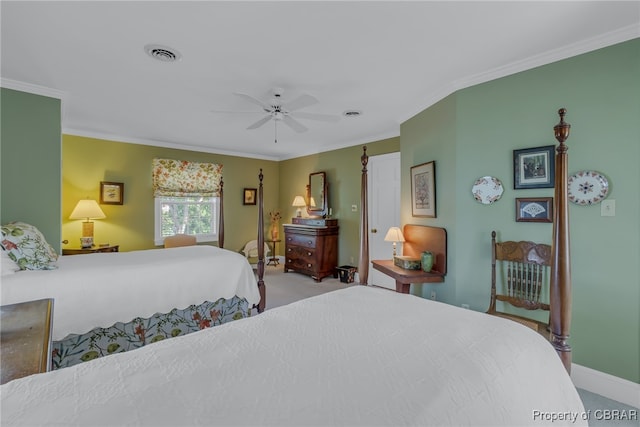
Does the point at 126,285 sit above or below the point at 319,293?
above

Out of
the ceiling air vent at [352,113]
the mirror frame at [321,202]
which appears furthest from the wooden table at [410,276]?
the mirror frame at [321,202]

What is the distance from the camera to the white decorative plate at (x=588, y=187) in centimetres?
202

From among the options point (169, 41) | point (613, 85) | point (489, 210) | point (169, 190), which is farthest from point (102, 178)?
point (613, 85)

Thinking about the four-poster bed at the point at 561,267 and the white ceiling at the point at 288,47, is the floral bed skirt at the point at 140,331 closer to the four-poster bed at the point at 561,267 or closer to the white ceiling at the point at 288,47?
the white ceiling at the point at 288,47

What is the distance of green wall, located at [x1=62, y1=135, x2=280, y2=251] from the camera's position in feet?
13.9

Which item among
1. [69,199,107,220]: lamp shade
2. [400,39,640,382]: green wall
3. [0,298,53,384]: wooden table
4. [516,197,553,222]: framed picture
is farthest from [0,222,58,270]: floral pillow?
[516,197,553,222]: framed picture

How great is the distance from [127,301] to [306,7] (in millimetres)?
2473

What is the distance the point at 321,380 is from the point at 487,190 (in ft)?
7.52

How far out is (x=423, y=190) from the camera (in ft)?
10.4

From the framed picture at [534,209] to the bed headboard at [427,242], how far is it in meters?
0.65

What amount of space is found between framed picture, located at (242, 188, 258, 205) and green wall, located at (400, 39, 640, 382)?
14.2ft

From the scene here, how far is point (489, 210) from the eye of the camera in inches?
99.0

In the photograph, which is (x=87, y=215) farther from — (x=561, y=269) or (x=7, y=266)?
(x=561, y=269)

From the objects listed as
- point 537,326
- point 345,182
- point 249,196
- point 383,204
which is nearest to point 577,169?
point 537,326
